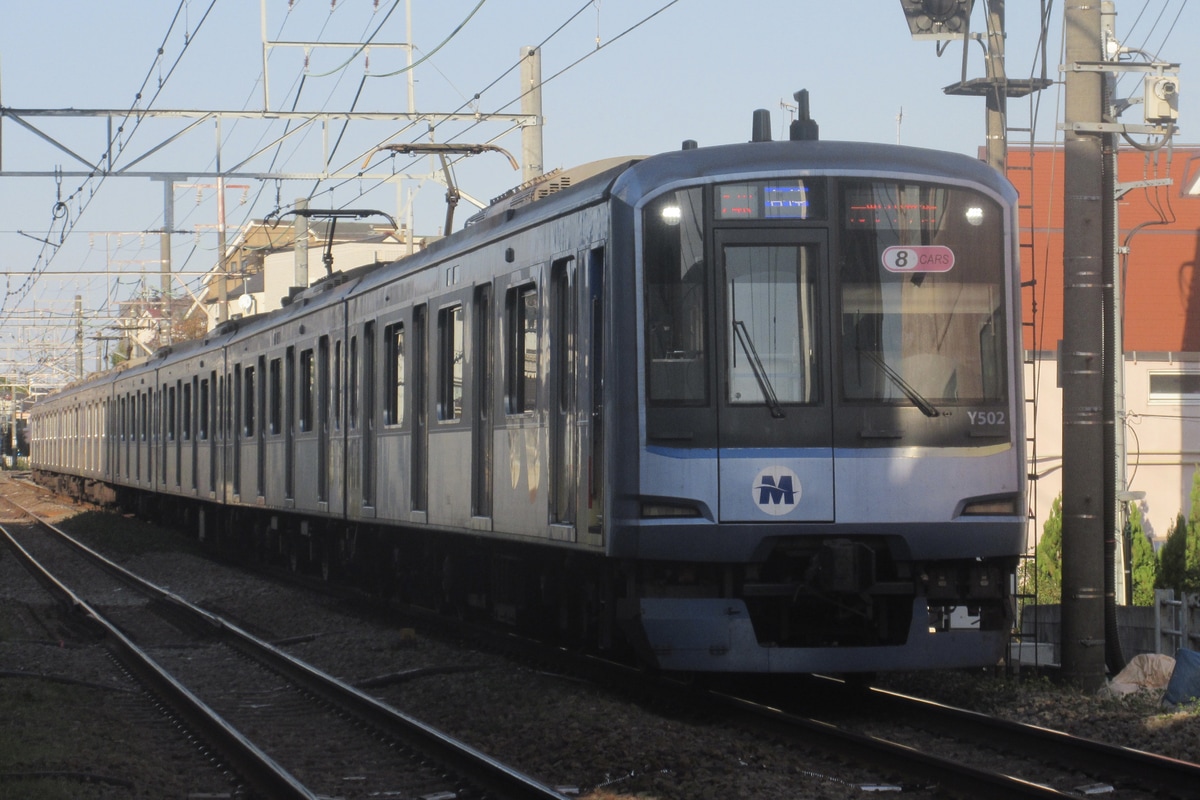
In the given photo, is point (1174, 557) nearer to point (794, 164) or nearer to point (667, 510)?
point (794, 164)

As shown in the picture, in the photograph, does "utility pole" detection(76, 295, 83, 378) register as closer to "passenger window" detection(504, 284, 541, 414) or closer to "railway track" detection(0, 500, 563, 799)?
"railway track" detection(0, 500, 563, 799)

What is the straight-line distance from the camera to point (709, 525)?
26.9 feet

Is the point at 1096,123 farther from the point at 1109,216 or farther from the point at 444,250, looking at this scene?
the point at 444,250

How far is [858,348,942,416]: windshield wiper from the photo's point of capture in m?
8.43

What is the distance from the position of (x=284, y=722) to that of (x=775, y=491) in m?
3.04

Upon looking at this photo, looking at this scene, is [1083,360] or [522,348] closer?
[1083,360]

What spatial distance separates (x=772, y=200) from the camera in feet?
27.9

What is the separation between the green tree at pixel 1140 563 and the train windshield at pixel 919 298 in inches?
369

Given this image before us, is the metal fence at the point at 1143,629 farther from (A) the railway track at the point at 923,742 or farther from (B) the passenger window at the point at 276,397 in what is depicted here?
(B) the passenger window at the point at 276,397

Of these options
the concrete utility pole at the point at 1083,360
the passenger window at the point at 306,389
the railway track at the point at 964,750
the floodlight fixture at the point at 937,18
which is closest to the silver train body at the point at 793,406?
the railway track at the point at 964,750

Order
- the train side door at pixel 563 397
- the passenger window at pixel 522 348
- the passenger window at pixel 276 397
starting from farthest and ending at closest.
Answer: the passenger window at pixel 276 397, the passenger window at pixel 522 348, the train side door at pixel 563 397

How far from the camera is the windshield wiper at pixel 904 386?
843cm

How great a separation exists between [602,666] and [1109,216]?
3.93m

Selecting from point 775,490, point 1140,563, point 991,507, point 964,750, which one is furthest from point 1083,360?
point 1140,563
